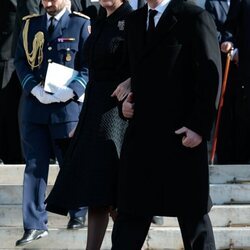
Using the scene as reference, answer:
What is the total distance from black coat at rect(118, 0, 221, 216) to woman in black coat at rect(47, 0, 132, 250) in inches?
28.4

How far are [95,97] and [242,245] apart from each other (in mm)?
1845

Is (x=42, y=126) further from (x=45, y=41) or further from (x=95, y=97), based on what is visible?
(x=95, y=97)

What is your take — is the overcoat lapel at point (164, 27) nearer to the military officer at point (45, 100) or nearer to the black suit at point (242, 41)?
the military officer at point (45, 100)

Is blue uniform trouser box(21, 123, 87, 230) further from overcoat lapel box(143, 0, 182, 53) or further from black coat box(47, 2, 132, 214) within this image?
overcoat lapel box(143, 0, 182, 53)

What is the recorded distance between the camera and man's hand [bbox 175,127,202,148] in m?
4.42

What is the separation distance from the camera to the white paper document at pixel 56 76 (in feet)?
20.2

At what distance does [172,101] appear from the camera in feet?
14.8

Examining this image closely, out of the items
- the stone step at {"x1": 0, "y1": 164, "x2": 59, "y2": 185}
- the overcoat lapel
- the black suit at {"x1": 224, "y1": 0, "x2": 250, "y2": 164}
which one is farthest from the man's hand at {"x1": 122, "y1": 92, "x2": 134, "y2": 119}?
the stone step at {"x1": 0, "y1": 164, "x2": 59, "y2": 185}

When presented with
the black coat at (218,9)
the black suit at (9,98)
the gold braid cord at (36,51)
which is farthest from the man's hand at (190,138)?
the black suit at (9,98)

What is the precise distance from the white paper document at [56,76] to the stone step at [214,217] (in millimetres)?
1104

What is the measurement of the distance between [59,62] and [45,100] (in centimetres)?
30

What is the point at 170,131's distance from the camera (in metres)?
4.55

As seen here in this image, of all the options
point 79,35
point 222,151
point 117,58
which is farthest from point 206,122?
point 222,151

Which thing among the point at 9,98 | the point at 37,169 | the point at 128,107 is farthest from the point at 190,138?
the point at 9,98
